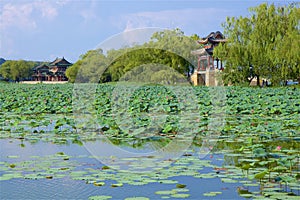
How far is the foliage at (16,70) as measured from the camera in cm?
6324

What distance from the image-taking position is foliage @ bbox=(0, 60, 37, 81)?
207ft

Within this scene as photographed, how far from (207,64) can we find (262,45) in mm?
8016

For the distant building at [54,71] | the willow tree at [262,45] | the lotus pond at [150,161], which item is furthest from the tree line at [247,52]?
the distant building at [54,71]

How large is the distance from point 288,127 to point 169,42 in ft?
72.2

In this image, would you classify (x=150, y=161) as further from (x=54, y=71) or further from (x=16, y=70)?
(x=16, y=70)

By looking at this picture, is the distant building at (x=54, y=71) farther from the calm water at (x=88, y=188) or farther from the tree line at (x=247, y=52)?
the calm water at (x=88, y=188)

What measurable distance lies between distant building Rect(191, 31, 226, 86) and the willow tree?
2.42m

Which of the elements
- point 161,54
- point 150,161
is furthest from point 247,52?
point 150,161

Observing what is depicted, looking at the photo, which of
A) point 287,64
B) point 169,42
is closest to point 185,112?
point 287,64

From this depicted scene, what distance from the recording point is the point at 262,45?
22.4 m

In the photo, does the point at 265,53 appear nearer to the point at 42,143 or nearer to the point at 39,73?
the point at 42,143

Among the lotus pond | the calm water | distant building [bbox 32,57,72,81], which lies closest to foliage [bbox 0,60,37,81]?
distant building [bbox 32,57,72,81]

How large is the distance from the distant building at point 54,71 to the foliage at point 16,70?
8.53 feet

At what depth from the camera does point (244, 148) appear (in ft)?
16.8
